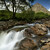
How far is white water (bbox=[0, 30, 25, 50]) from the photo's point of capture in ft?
37.6

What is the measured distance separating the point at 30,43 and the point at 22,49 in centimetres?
107

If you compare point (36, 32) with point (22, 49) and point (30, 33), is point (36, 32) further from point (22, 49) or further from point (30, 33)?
point (22, 49)

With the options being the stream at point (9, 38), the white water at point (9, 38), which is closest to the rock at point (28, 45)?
the stream at point (9, 38)

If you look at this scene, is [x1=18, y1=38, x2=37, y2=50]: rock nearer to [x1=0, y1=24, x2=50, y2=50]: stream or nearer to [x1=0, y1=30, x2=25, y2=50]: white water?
[x1=0, y1=24, x2=50, y2=50]: stream

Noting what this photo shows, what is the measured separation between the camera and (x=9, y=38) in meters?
12.6

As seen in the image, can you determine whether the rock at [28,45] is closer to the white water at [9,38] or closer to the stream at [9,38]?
the stream at [9,38]

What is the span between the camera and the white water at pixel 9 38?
37.6 feet

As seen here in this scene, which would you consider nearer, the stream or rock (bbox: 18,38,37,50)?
rock (bbox: 18,38,37,50)

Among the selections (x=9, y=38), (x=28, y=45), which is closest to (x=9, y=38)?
(x=9, y=38)

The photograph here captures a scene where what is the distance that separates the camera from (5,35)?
12.9 meters

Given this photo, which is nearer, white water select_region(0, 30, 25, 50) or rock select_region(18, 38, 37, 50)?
rock select_region(18, 38, 37, 50)

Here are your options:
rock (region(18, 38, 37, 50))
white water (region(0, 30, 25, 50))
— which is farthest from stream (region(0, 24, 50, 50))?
rock (region(18, 38, 37, 50))

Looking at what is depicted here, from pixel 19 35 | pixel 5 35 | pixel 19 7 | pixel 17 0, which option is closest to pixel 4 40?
Answer: pixel 5 35

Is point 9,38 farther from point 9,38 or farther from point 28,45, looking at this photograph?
point 28,45
